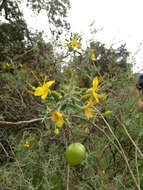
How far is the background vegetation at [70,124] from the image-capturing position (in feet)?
3.40

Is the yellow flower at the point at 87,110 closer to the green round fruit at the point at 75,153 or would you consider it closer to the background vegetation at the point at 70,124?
the background vegetation at the point at 70,124

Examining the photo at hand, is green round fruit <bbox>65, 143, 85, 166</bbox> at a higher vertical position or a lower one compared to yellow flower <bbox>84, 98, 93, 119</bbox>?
lower

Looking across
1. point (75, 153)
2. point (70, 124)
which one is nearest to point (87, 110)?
point (70, 124)

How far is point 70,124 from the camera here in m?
0.89

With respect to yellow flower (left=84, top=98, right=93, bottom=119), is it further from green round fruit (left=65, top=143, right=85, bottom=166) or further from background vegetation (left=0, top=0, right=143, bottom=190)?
green round fruit (left=65, top=143, right=85, bottom=166)

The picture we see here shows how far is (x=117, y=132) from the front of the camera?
7.15 feet

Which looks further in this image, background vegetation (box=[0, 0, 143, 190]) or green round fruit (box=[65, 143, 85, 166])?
background vegetation (box=[0, 0, 143, 190])

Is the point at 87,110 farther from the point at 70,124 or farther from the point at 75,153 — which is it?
the point at 75,153

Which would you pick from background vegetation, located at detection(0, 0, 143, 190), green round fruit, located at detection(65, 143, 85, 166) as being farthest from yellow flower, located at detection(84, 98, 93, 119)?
green round fruit, located at detection(65, 143, 85, 166)

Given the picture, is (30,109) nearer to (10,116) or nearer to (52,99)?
(10,116)

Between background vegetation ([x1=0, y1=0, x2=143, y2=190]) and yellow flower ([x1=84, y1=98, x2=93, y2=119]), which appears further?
background vegetation ([x1=0, y1=0, x2=143, y2=190])

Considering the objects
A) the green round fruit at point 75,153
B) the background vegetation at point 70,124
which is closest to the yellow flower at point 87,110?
the background vegetation at point 70,124

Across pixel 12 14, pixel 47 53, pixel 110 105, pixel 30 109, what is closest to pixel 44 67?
→ pixel 47 53

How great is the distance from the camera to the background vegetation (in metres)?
1.04
